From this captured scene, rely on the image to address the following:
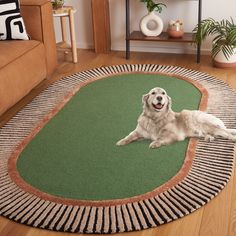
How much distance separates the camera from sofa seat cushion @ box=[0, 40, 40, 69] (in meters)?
2.76

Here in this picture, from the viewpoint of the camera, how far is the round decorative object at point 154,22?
12.1 feet

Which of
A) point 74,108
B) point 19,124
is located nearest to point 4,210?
point 19,124

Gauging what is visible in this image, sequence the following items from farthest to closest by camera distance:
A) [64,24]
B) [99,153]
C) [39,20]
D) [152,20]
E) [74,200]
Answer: [64,24], [152,20], [39,20], [99,153], [74,200]

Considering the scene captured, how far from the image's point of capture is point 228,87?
124 inches

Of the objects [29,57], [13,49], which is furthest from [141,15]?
[13,49]

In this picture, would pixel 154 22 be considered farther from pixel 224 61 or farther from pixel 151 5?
pixel 224 61

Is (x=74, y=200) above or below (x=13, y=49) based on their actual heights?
below

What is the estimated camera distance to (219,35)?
3484 mm

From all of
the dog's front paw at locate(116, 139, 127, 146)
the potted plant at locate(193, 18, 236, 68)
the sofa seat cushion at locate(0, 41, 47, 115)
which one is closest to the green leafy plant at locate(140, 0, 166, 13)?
the potted plant at locate(193, 18, 236, 68)

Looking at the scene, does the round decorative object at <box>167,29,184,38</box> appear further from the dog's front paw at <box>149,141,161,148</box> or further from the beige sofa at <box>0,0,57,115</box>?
the dog's front paw at <box>149,141,161,148</box>

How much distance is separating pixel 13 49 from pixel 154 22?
1.43 metres

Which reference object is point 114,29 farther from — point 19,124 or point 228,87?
point 19,124

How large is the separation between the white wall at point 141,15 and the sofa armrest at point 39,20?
0.87m

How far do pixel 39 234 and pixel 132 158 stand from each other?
2.33ft
